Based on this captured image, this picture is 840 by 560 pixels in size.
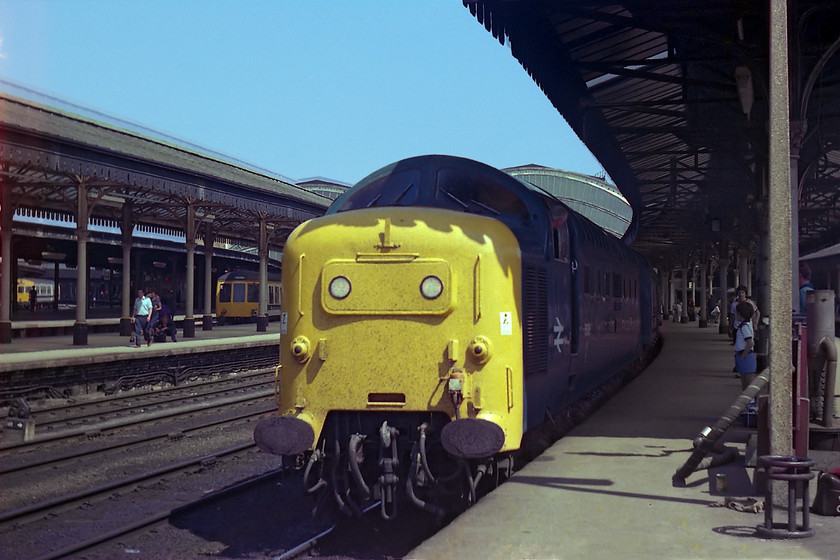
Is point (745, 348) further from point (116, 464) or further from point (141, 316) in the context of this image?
point (141, 316)

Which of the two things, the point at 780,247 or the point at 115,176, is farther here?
the point at 115,176

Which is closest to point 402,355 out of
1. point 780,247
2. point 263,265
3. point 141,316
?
point 780,247

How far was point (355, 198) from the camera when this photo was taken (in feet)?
28.2

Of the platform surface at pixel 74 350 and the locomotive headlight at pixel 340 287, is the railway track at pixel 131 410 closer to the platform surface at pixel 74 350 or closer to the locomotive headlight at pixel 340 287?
the platform surface at pixel 74 350

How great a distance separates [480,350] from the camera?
699 centimetres

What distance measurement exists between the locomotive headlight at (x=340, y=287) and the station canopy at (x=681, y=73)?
17.1 feet

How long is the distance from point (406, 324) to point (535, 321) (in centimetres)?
144

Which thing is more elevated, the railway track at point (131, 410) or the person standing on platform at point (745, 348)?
the person standing on platform at point (745, 348)

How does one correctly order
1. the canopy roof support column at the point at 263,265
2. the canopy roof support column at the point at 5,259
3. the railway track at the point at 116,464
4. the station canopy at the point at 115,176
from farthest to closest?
the canopy roof support column at the point at 263,265 < the canopy roof support column at the point at 5,259 < the station canopy at the point at 115,176 < the railway track at the point at 116,464

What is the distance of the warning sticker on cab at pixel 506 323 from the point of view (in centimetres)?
719

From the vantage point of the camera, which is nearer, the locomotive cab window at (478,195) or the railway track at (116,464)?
the locomotive cab window at (478,195)

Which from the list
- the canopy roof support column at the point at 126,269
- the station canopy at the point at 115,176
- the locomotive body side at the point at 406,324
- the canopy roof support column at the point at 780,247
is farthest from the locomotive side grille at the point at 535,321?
the canopy roof support column at the point at 126,269

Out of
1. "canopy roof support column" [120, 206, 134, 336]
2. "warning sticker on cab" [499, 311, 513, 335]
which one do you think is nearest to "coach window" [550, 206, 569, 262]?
"warning sticker on cab" [499, 311, 513, 335]

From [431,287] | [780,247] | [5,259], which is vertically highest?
[5,259]
